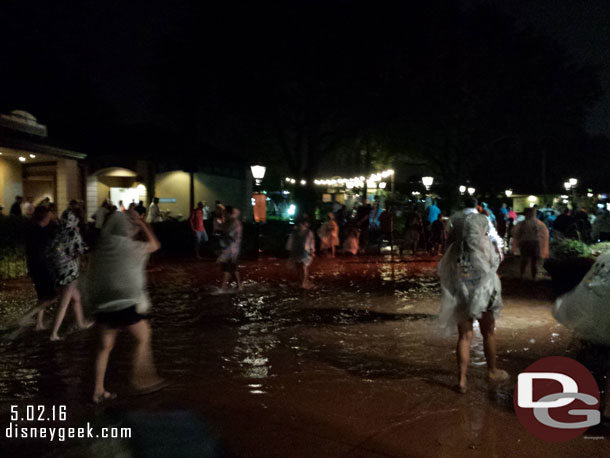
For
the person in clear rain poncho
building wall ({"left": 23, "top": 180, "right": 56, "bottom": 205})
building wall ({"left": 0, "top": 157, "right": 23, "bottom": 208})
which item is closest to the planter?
the person in clear rain poncho

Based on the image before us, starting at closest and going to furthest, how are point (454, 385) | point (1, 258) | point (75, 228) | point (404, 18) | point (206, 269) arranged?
point (454, 385), point (75, 228), point (1, 258), point (206, 269), point (404, 18)

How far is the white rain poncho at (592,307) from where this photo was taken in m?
4.90

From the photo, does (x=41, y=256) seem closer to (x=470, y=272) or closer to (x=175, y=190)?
(x=470, y=272)

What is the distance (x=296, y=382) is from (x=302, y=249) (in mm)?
6322

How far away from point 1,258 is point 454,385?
1157cm

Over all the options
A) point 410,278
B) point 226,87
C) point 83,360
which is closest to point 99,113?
point 226,87

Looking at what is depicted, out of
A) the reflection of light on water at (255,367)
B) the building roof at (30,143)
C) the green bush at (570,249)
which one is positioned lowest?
the reflection of light on water at (255,367)

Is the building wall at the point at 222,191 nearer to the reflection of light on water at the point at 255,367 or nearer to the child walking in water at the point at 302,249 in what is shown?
the child walking in water at the point at 302,249

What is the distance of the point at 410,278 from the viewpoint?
13.8 m

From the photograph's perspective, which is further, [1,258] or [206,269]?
[206,269]

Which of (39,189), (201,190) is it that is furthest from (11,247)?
(201,190)

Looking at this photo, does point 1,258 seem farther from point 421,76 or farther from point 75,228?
point 421,76

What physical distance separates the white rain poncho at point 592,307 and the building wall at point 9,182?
20.6 metres

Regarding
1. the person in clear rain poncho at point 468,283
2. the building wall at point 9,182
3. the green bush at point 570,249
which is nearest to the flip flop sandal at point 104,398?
the person in clear rain poncho at point 468,283
